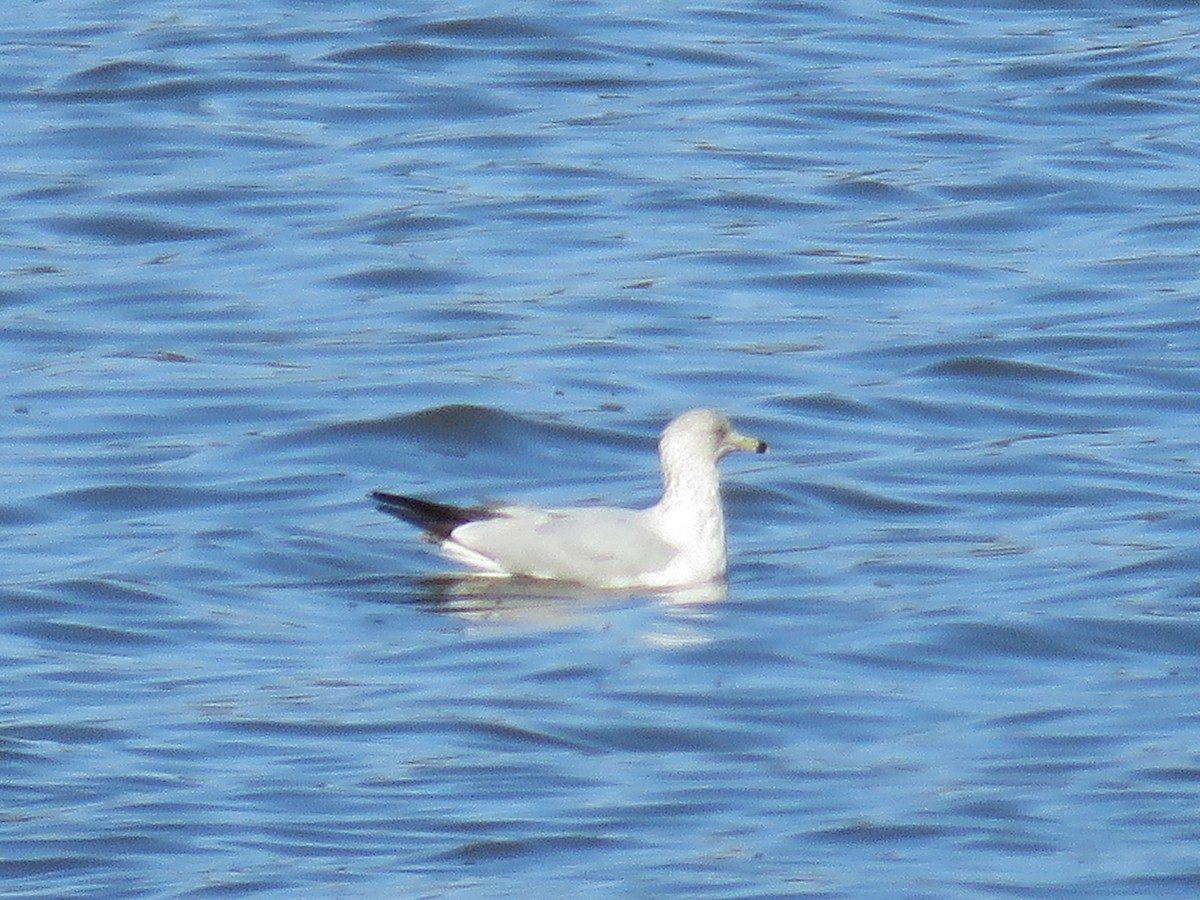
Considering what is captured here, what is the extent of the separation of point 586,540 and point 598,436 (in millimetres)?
2123

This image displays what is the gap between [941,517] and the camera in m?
11.8

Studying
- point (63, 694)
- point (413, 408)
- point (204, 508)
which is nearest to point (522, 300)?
point (413, 408)

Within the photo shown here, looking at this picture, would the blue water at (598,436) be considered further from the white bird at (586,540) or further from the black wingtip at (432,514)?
the black wingtip at (432,514)

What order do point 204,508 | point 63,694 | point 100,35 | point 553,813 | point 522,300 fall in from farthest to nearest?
point 100,35
point 522,300
point 204,508
point 63,694
point 553,813

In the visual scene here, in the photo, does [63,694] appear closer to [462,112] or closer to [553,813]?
[553,813]

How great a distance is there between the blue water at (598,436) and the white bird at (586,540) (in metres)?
0.13

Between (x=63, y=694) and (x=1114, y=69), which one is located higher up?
(x=1114, y=69)

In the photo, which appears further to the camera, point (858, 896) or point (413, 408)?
point (413, 408)

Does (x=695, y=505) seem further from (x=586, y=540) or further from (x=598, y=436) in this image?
(x=598, y=436)

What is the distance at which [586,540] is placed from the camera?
1100 cm

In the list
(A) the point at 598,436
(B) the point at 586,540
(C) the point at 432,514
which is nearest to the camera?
(B) the point at 586,540

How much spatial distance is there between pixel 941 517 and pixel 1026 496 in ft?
1.46

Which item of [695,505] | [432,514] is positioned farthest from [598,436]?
[432,514]

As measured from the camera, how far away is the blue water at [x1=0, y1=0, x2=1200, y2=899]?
8.28m
